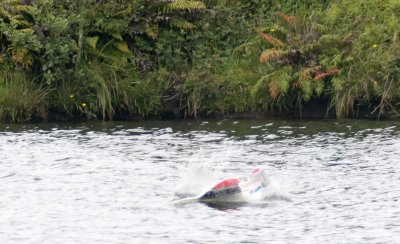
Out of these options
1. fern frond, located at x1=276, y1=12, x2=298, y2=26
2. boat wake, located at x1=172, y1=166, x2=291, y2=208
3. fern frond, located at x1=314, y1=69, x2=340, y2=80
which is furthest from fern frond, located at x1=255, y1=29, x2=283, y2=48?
boat wake, located at x1=172, y1=166, x2=291, y2=208

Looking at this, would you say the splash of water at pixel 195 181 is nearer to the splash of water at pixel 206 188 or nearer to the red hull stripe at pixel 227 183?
the splash of water at pixel 206 188

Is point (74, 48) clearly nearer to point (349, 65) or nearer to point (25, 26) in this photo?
point (25, 26)

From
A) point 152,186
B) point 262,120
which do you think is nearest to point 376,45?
point 262,120

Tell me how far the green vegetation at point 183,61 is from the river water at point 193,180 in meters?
0.50

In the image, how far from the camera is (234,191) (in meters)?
13.6

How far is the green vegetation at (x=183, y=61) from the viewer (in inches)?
754

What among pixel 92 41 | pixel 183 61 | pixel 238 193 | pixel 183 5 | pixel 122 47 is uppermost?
pixel 183 5

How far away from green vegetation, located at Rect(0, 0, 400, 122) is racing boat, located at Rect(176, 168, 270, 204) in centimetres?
530

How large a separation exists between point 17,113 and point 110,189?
5.40 meters

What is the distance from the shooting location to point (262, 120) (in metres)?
19.4

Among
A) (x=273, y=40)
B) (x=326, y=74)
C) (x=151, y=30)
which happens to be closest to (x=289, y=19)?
(x=273, y=40)

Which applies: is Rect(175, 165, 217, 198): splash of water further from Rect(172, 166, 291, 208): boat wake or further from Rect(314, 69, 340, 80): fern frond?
Rect(314, 69, 340, 80): fern frond

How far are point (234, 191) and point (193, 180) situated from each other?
858mm

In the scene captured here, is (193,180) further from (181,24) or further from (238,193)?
(181,24)
